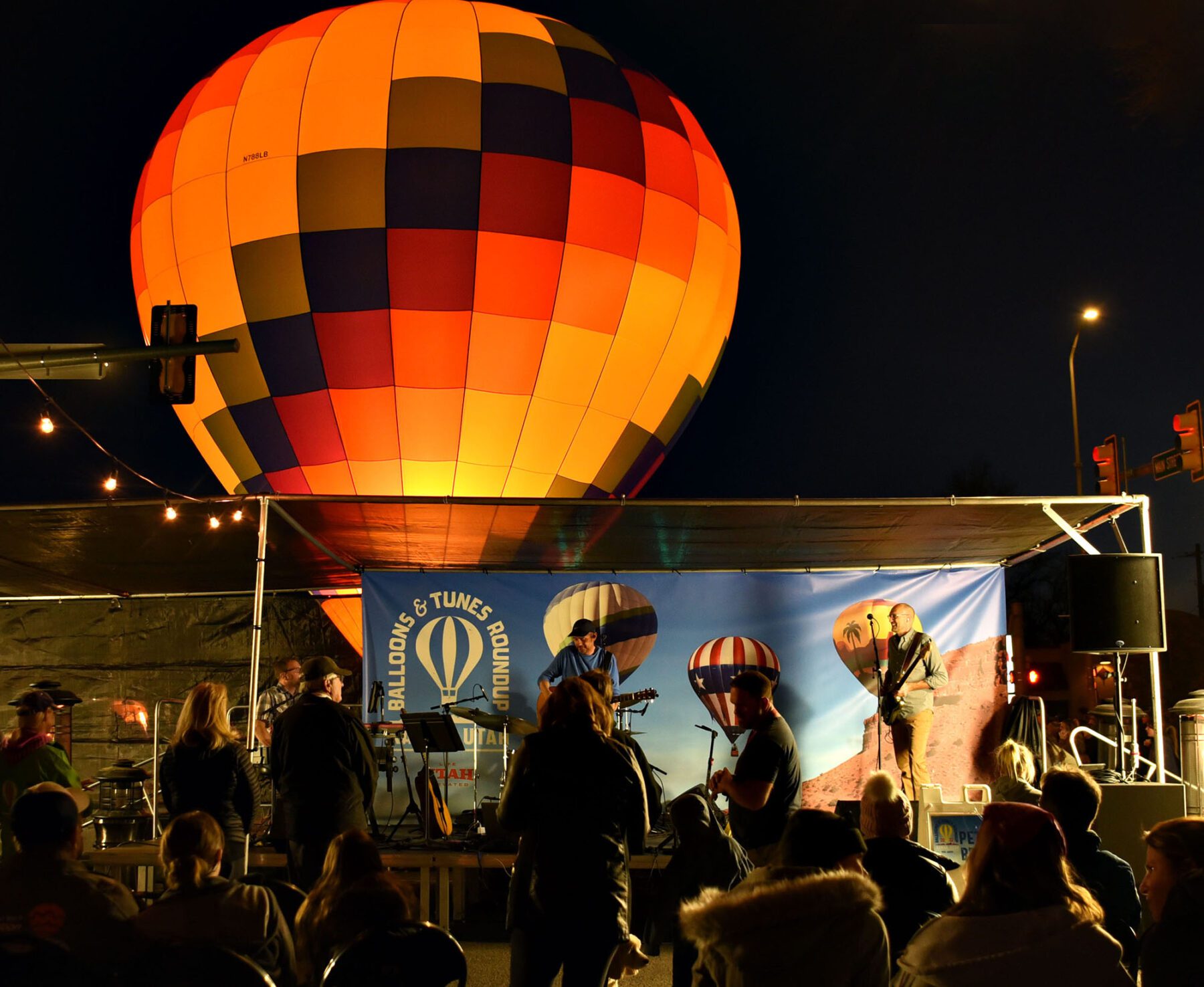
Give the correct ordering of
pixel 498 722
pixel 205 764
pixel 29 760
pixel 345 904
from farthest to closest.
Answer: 1. pixel 498 722
2. pixel 29 760
3. pixel 205 764
4. pixel 345 904

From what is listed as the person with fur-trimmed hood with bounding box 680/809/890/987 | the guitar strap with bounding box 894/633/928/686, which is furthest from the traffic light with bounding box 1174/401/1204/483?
the person with fur-trimmed hood with bounding box 680/809/890/987

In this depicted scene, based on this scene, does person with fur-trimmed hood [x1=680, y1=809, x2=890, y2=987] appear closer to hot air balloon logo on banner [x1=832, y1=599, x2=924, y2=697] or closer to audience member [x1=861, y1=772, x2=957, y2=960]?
audience member [x1=861, y1=772, x2=957, y2=960]

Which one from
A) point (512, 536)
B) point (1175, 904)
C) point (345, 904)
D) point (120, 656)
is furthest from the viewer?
point (120, 656)

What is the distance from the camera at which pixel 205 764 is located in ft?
17.3

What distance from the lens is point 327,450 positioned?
37.4 ft

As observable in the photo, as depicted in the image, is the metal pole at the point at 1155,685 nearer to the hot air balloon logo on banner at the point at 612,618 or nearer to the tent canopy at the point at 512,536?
the tent canopy at the point at 512,536

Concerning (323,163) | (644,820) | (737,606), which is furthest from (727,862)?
(323,163)

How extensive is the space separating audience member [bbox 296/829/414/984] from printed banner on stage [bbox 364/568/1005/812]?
673 centimetres

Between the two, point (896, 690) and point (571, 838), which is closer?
point (571, 838)

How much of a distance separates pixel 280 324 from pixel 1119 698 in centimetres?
798

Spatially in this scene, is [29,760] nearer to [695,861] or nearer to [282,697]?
[695,861]

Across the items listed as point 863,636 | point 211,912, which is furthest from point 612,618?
point 211,912

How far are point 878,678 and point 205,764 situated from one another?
19.6 feet

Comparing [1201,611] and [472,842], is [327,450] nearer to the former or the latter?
[472,842]
